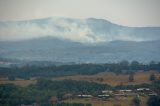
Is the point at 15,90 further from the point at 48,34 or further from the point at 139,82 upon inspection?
the point at 48,34

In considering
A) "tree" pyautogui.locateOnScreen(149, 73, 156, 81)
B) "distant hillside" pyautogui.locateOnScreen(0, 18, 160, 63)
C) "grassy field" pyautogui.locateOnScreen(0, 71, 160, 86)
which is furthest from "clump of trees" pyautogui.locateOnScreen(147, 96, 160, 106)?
"distant hillside" pyautogui.locateOnScreen(0, 18, 160, 63)

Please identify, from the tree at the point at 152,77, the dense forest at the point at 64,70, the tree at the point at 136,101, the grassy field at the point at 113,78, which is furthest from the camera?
the dense forest at the point at 64,70

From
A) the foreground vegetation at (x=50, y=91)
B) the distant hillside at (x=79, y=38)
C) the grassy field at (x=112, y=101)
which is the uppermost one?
the distant hillside at (x=79, y=38)

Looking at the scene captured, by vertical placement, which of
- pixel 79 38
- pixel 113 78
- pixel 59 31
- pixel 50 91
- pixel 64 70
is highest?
pixel 59 31

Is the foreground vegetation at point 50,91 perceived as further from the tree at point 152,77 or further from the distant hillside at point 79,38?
the distant hillside at point 79,38

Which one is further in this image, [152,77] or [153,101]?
[152,77]

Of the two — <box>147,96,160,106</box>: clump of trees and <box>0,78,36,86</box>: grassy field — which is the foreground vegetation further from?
<box>0,78,36,86</box>: grassy field

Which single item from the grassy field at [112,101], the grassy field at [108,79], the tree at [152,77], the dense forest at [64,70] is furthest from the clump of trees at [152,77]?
the grassy field at [112,101]

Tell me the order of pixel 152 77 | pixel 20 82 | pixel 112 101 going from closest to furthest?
pixel 112 101, pixel 20 82, pixel 152 77

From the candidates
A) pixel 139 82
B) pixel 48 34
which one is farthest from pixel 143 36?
pixel 139 82

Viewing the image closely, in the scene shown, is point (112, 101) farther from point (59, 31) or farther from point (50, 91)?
point (59, 31)

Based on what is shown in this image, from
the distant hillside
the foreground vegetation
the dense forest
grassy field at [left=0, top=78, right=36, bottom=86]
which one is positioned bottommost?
the foreground vegetation

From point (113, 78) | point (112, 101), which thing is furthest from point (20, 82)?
point (112, 101)

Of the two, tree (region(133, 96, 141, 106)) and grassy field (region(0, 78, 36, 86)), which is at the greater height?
grassy field (region(0, 78, 36, 86))
